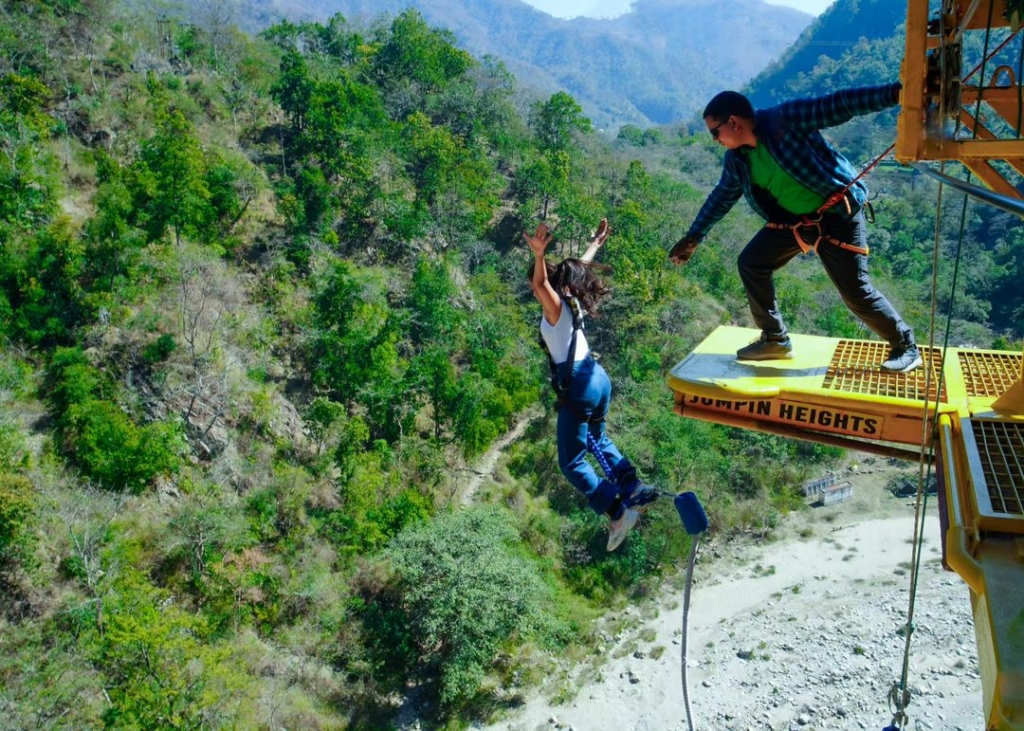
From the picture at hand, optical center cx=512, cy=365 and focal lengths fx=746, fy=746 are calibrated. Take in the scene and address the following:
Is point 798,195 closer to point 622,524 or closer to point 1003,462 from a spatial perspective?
point 1003,462

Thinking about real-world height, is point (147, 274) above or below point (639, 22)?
below

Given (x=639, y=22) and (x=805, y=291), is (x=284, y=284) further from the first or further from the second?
(x=639, y=22)

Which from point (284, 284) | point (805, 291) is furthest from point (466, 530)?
point (805, 291)

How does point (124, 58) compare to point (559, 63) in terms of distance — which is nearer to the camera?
point (124, 58)

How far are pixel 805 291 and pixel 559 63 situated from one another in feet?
418

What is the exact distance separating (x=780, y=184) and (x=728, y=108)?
0.57 m

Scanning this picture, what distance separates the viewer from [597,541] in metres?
17.1

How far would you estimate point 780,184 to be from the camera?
4.14 meters

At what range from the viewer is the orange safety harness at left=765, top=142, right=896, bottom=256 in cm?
404

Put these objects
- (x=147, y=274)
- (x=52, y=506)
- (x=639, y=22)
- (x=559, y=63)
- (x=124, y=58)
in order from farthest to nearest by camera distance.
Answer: (x=639, y=22), (x=559, y=63), (x=124, y=58), (x=147, y=274), (x=52, y=506)

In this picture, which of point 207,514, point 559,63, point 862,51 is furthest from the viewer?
point 559,63

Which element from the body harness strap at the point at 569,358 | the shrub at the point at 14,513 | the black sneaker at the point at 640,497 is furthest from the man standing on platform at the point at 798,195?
the shrub at the point at 14,513

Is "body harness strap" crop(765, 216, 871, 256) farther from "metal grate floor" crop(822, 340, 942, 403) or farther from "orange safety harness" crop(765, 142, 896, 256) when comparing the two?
"metal grate floor" crop(822, 340, 942, 403)

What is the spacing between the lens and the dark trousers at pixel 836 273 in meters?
4.22
